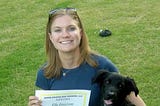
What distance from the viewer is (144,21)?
1117cm

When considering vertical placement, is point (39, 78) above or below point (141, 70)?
above

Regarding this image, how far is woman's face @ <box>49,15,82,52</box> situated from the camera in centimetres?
465

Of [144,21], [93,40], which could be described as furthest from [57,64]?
[144,21]

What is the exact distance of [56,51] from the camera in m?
4.98

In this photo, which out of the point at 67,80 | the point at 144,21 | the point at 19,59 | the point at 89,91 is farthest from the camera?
the point at 144,21

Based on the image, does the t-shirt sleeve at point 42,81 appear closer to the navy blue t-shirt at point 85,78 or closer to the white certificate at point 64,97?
the navy blue t-shirt at point 85,78

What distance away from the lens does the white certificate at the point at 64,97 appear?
4.59 m

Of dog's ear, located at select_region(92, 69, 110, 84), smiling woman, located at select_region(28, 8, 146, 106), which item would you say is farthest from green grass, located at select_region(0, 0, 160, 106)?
dog's ear, located at select_region(92, 69, 110, 84)

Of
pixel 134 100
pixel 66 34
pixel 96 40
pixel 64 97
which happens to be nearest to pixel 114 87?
pixel 134 100

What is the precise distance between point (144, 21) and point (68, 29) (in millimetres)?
6714

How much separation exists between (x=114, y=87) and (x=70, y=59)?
598 millimetres

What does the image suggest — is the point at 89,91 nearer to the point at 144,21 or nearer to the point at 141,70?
the point at 141,70

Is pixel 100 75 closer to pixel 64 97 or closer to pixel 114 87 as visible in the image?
pixel 114 87

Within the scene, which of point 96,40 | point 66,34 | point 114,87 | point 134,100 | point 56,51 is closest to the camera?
point 114,87
